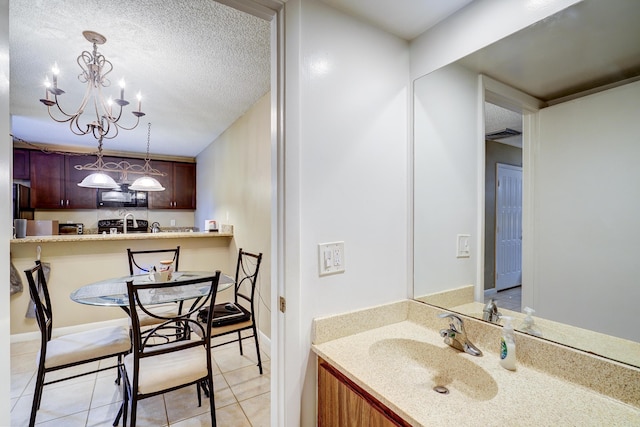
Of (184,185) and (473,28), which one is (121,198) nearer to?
(184,185)

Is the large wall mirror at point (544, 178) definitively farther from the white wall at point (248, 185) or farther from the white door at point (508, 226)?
the white wall at point (248, 185)

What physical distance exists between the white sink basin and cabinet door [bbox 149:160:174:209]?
214 inches

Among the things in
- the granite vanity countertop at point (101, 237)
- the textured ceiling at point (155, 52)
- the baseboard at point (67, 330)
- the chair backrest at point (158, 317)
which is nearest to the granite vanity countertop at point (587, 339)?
the chair backrest at point (158, 317)

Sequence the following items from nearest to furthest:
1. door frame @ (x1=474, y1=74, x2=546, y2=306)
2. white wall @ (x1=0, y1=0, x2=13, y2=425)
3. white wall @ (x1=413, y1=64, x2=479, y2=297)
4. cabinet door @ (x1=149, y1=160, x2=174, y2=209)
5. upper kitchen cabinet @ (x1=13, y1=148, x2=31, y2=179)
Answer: white wall @ (x1=0, y1=0, x2=13, y2=425)
door frame @ (x1=474, y1=74, x2=546, y2=306)
white wall @ (x1=413, y1=64, x2=479, y2=297)
upper kitchen cabinet @ (x1=13, y1=148, x2=31, y2=179)
cabinet door @ (x1=149, y1=160, x2=174, y2=209)

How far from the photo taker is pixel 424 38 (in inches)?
53.5

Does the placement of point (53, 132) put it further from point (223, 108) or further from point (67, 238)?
point (223, 108)

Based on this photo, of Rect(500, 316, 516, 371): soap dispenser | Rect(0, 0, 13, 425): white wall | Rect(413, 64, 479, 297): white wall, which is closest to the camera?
Rect(0, 0, 13, 425): white wall

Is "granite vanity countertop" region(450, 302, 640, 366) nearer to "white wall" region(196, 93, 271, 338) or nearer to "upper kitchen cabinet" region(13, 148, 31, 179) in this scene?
"white wall" region(196, 93, 271, 338)

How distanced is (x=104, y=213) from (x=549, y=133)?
21.2ft

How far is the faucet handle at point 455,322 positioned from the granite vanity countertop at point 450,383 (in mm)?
59

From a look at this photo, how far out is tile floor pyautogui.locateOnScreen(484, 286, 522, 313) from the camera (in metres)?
1.11

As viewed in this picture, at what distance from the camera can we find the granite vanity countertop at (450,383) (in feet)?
2.45

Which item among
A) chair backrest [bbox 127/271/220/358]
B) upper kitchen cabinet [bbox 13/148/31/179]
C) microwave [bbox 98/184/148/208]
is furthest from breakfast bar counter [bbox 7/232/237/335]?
upper kitchen cabinet [bbox 13/148/31/179]

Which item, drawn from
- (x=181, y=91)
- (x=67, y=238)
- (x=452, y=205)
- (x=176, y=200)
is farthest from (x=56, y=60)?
(x=176, y=200)
